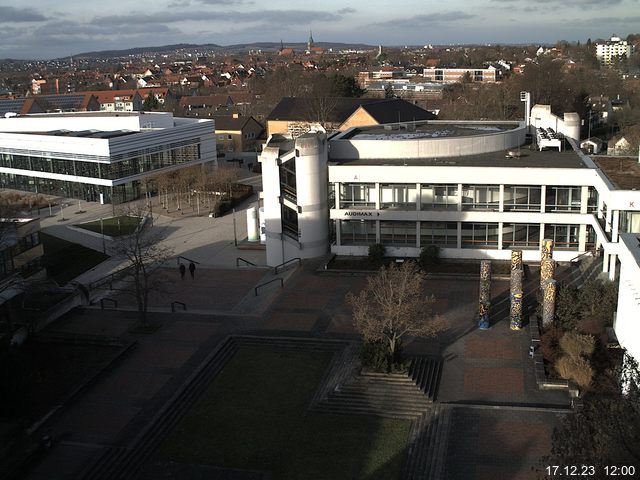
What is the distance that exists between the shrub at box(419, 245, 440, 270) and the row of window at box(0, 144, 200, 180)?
1263 inches

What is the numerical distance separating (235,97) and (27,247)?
3840 inches

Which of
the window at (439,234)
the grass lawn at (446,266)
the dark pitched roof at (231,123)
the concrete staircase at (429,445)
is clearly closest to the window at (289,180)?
the grass lawn at (446,266)

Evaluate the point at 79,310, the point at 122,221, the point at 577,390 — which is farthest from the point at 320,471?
the point at 122,221

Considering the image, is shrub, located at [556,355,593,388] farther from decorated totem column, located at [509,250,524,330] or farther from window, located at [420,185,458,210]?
window, located at [420,185,458,210]

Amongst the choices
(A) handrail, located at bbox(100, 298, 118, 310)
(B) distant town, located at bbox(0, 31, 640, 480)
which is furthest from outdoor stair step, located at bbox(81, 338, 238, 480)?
(A) handrail, located at bbox(100, 298, 118, 310)

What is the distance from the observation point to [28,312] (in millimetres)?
31516

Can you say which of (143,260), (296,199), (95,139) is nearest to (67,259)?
(143,260)

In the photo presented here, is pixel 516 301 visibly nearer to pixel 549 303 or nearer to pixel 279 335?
pixel 549 303

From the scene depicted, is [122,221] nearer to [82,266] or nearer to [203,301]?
[82,266]

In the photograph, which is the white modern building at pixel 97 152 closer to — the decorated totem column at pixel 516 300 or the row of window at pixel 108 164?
the row of window at pixel 108 164

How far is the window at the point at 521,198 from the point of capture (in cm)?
3803

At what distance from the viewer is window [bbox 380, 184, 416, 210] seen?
39344 millimetres

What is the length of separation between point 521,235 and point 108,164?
36026 mm

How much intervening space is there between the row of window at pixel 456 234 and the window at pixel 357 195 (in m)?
0.97
